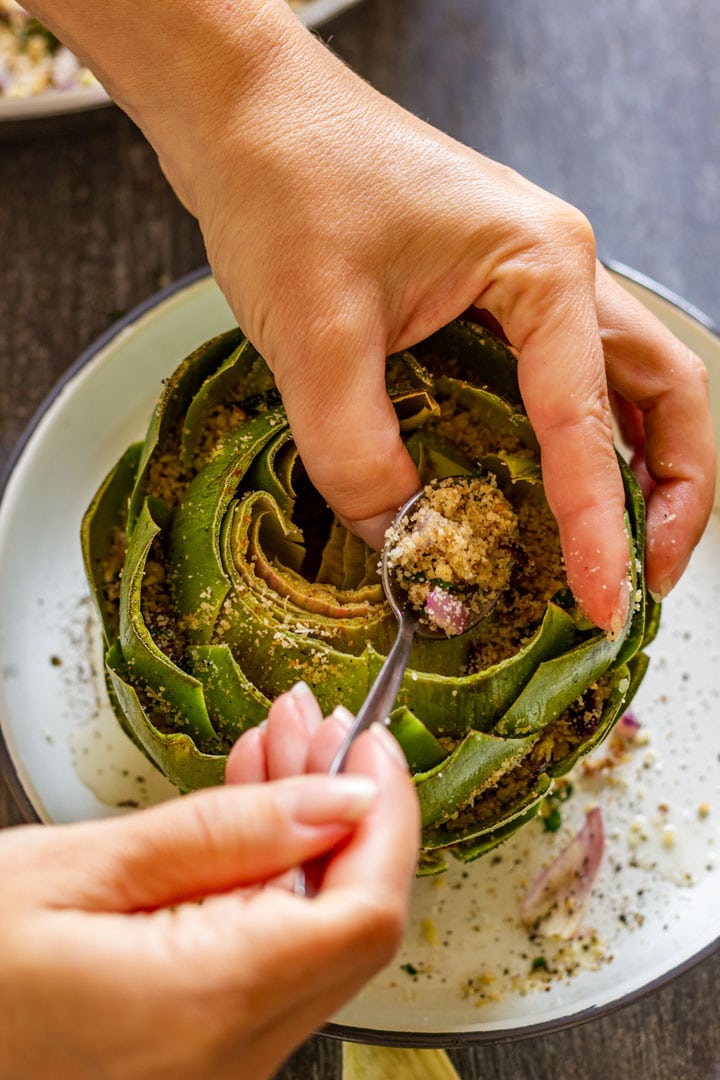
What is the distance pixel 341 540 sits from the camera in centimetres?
86

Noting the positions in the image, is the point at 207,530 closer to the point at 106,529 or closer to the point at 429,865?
the point at 106,529

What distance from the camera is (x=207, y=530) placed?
2.61 feet

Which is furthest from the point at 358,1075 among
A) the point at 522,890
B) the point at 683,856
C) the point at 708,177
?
the point at 708,177

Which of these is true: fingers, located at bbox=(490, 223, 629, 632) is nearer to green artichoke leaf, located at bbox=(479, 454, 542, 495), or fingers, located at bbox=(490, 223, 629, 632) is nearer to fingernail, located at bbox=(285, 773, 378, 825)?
green artichoke leaf, located at bbox=(479, 454, 542, 495)

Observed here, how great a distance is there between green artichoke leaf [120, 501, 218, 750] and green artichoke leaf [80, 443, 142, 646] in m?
0.07

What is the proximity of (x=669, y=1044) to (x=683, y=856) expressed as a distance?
198 mm

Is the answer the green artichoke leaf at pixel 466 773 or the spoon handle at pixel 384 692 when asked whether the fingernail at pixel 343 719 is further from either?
the green artichoke leaf at pixel 466 773

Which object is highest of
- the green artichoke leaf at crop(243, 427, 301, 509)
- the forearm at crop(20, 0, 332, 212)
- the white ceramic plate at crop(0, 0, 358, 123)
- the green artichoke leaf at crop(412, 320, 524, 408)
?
the white ceramic plate at crop(0, 0, 358, 123)

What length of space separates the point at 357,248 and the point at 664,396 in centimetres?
32

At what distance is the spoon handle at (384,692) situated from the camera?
0.60 m

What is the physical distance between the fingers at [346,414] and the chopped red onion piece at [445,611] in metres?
0.09

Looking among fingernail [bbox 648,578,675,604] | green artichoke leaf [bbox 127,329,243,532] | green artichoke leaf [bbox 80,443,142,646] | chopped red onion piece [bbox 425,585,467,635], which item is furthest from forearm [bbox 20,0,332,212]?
fingernail [bbox 648,578,675,604]

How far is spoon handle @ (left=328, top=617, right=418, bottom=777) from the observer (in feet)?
1.98

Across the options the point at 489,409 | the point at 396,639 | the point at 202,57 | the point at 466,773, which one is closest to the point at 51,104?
the point at 202,57
